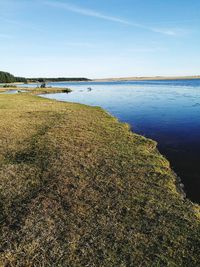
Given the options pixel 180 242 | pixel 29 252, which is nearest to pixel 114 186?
pixel 180 242

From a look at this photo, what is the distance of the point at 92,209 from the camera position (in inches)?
464

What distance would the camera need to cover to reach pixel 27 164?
668 inches

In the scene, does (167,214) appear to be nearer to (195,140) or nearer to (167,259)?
(167,259)

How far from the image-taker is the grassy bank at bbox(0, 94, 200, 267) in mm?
9195

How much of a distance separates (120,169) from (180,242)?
6825 millimetres

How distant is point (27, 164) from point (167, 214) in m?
9.33

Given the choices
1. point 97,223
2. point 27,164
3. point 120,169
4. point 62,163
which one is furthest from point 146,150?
point 97,223

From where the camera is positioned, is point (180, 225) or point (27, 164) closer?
point (180, 225)

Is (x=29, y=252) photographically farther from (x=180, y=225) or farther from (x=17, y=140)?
(x=17, y=140)

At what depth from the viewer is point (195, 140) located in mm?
26250

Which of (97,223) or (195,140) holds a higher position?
(97,223)

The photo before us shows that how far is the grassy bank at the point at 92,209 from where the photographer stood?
9.20 m

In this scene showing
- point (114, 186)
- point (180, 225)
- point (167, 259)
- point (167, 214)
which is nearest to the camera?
point (167, 259)

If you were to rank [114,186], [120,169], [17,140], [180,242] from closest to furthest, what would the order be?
1. [180,242]
2. [114,186]
3. [120,169]
4. [17,140]
